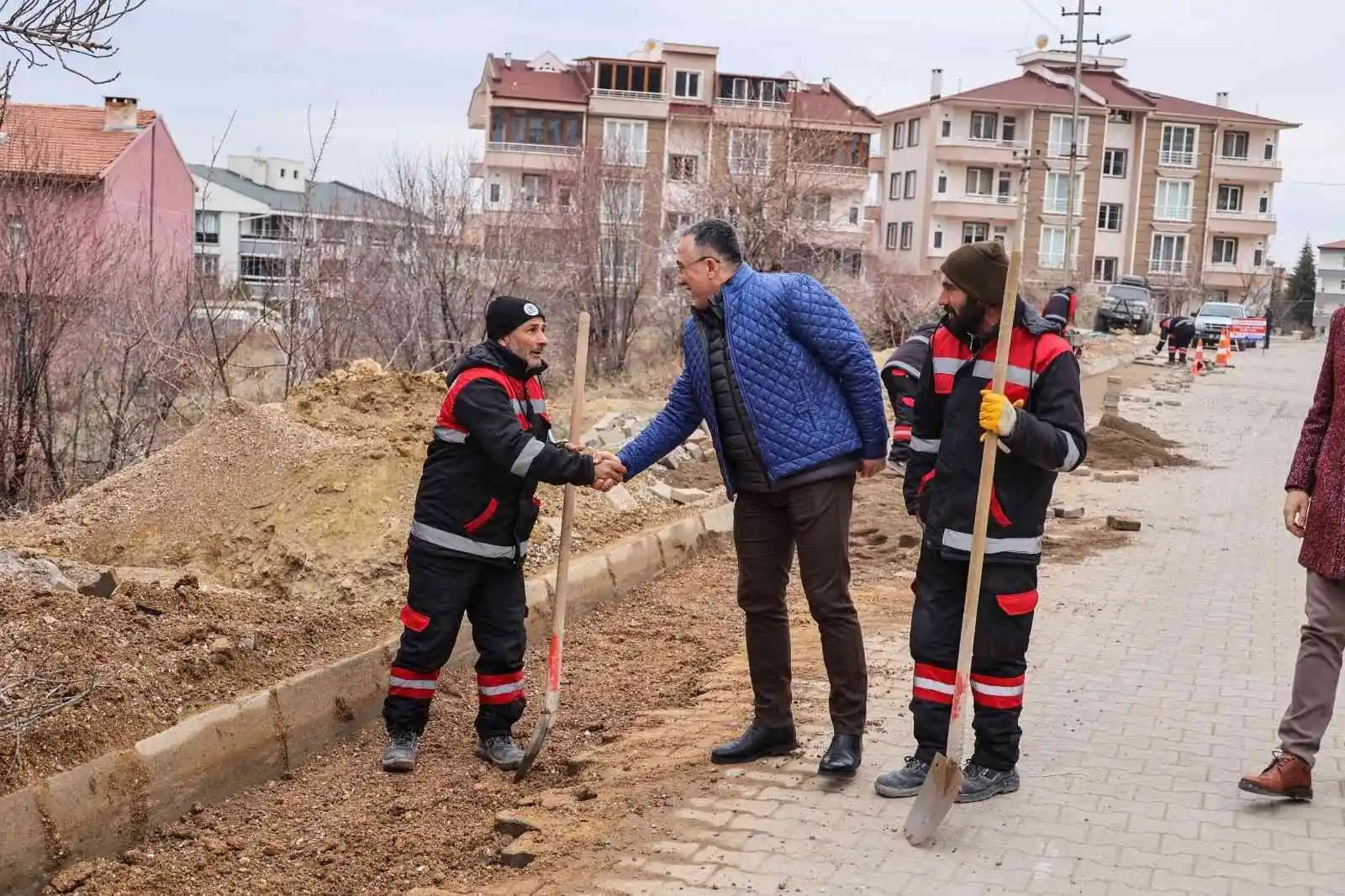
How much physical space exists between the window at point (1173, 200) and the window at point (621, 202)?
54109 millimetres

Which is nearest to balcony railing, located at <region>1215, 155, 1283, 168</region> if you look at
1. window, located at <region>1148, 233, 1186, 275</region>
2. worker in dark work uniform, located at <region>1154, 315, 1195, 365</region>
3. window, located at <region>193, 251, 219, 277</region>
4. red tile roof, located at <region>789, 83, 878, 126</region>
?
window, located at <region>1148, 233, 1186, 275</region>

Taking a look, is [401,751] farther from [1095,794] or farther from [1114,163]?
[1114,163]

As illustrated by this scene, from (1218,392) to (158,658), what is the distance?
2771 cm

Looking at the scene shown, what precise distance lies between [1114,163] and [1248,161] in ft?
28.1

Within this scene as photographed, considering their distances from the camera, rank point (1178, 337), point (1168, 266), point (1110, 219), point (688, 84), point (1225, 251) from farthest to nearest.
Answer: point (1225, 251) → point (1168, 266) → point (1110, 219) → point (688, 84) → point (1178, 337)

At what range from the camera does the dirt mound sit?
16.9 meters

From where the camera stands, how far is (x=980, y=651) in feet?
16.7

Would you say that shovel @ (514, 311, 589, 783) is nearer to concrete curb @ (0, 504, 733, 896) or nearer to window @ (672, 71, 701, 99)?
concrete curb @ (0, 504, 733, 896)

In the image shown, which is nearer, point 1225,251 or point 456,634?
point 456,634

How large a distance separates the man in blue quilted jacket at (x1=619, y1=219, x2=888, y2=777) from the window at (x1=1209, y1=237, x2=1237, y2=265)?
77705 mm

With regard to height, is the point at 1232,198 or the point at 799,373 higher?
the point at 1232,198

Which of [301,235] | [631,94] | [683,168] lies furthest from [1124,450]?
[631,94]

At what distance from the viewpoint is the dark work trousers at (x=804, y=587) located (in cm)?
534

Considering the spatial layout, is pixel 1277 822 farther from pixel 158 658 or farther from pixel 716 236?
pixel 158 658
